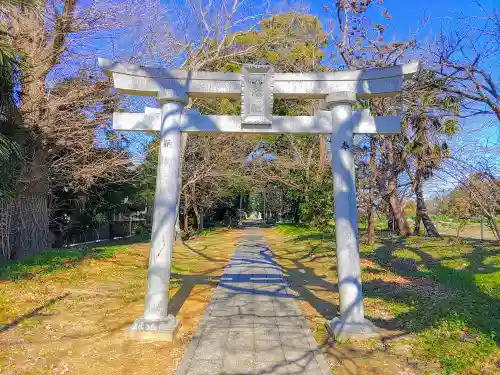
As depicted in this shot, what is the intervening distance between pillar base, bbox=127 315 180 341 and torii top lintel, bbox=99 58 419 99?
132 inches

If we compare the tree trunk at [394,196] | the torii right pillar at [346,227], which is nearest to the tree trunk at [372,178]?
the tree trunk at [394,196]

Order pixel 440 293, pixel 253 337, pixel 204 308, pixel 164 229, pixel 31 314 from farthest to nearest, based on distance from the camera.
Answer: pixel 440 293, pixel 204 308, pixel 31 314, pixel 164 229, pixel 253 337

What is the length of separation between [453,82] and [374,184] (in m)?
6.30

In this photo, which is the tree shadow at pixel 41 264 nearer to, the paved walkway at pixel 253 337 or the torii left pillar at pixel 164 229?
the paved walkway at pixel 253 337

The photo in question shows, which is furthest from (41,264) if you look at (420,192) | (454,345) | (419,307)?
(420,192)

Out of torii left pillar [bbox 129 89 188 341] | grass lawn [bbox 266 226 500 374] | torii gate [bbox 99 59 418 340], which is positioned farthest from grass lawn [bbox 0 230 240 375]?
grass lawn [bbox 266 226 500 374]

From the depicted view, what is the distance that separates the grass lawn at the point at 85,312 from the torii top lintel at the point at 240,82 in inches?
143

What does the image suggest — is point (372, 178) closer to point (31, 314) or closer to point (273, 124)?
point (273, 124)

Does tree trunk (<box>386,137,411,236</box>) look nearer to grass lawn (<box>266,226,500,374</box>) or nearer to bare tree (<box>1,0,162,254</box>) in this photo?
grass lawn (<box>266,226,500,374</box>)

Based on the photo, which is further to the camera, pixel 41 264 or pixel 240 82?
pixel 41 264

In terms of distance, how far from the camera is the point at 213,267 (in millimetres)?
12281

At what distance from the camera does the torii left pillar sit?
523cm

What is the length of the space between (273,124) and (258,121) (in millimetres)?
259

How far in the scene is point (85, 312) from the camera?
662 centimetres
